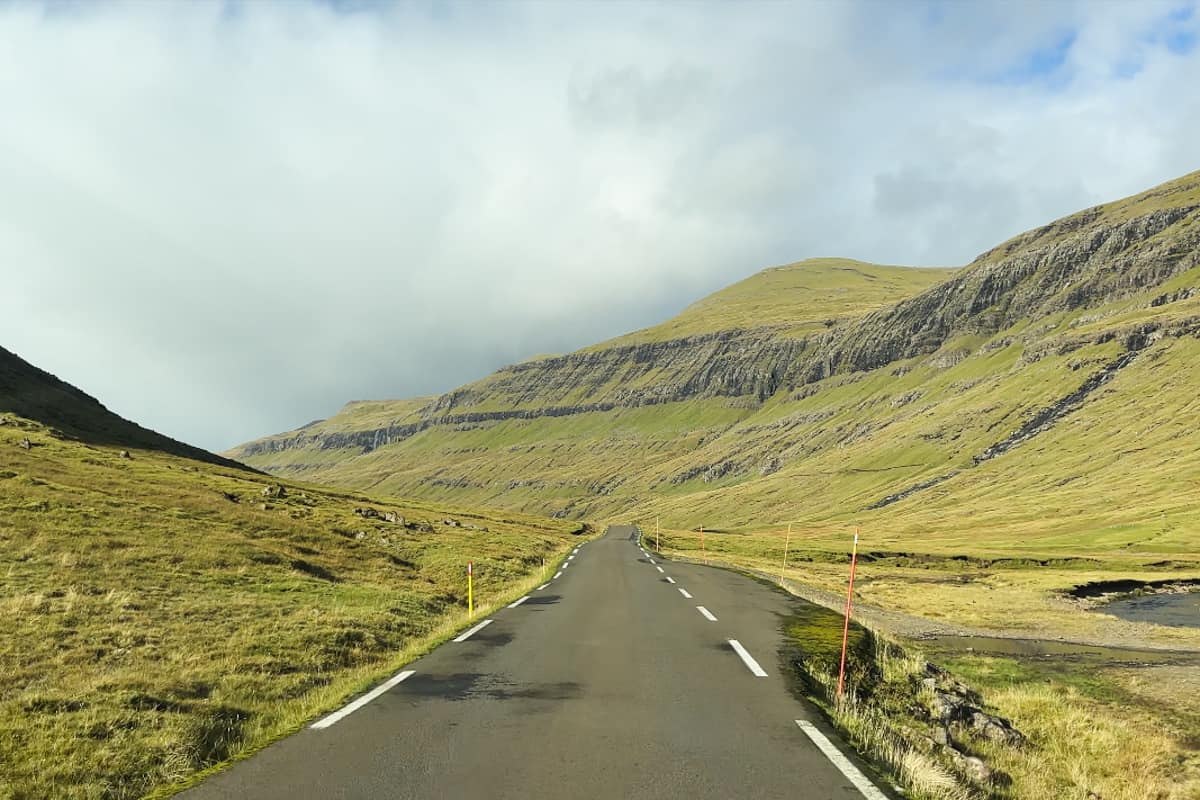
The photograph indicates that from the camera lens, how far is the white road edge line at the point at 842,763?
610 cm

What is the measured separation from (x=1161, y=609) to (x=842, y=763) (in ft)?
141

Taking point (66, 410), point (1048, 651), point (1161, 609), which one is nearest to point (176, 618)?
point (1048, 651)

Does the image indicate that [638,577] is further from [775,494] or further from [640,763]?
[775,494]

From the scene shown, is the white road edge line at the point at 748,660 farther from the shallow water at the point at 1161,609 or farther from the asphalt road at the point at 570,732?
the shallow water at the point at 1161,609

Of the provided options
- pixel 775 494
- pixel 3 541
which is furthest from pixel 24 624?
pixel 775 494

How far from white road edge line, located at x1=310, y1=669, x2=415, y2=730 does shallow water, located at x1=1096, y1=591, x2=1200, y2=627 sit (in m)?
37.5

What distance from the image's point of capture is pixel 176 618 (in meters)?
14.6

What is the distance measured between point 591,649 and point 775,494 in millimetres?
164526

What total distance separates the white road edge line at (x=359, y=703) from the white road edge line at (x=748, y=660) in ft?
18.0

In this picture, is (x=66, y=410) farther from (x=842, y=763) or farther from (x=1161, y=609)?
(x=1161, y=609)

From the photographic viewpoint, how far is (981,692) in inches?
658

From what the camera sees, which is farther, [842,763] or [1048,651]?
[1048,651]

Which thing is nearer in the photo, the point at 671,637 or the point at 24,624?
the point at 24,624

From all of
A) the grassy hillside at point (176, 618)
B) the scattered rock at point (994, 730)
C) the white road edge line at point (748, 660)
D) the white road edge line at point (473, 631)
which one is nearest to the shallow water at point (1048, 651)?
the scattered rock at point (994, 730)
